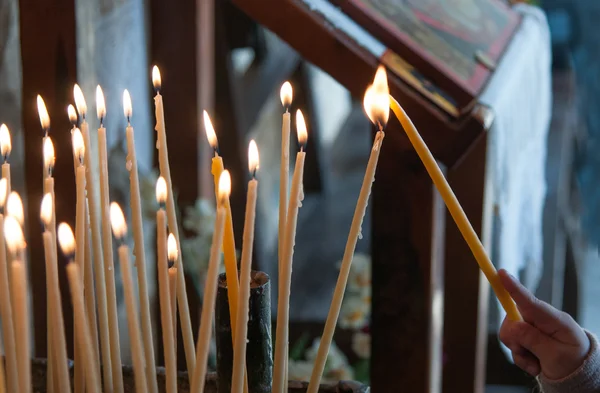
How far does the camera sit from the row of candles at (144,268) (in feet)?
1.56

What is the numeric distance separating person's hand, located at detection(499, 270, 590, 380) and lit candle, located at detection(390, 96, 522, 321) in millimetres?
172

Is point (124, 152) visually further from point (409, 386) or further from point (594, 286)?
point (594, 286)

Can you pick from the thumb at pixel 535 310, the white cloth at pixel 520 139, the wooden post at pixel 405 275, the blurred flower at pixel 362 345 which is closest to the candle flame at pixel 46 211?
the thumb at pixel 535 310

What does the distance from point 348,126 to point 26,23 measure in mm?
2973

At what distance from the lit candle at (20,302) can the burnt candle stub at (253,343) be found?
0.64 feet

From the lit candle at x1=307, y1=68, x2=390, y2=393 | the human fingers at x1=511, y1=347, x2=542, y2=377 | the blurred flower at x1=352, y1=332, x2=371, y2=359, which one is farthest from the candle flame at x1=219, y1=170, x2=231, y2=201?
the blurred flower at x1=352, y1=332, x2=371, y2=359

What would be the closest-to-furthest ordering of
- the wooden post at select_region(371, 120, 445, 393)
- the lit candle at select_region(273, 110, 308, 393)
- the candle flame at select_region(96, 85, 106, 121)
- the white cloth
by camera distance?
the lit candle at select_region(273, 110, 308, 393) → the candle flame at select_region(96, 85, 106, 121) → the wooden post at select_region(371, 120, 445, 393) → the white cloth

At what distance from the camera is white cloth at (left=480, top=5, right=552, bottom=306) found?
1312 mm

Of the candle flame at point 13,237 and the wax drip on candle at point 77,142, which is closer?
the candle flame at point 13,237

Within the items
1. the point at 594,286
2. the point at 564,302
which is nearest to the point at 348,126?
the point at 594,286

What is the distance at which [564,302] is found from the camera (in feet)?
8.20

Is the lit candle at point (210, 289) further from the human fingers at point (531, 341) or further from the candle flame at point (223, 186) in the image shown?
the human fingers at point (531, 341)

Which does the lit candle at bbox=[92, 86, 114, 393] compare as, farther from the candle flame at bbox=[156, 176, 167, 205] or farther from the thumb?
the thumb

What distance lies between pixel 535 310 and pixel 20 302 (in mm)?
533
